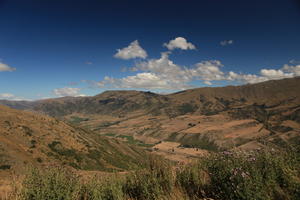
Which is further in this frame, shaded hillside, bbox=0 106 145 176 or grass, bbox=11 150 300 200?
shaded hillside, bbox=0 106 145 176

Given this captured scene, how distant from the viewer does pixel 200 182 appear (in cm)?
603

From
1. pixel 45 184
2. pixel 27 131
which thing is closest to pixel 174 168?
pixel 45 184

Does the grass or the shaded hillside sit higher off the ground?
the grass

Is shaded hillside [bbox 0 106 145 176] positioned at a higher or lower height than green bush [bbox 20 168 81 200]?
lower

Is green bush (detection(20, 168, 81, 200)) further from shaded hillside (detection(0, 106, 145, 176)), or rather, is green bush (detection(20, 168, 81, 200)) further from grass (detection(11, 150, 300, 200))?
shaded hillside (detection(0, 106, 145, 176))

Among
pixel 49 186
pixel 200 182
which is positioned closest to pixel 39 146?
pixel 49 186


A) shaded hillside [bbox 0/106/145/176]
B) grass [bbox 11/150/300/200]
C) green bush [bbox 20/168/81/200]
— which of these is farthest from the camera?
shaded hillside [bbox 0/106/145/176]

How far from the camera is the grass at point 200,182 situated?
4293 millimetres

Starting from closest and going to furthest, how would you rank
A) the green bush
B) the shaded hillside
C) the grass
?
the grass, the green bush, the shaded hillside

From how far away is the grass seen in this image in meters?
4.29

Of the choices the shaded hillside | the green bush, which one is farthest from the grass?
the shaded hillside

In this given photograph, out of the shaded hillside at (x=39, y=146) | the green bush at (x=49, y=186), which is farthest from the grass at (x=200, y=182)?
the shaded hillside at (x=39, y=146)

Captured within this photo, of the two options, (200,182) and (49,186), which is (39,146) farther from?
(200,182)

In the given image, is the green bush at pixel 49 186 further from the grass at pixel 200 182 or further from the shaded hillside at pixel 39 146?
the shaded hillside at pixel 39 146
